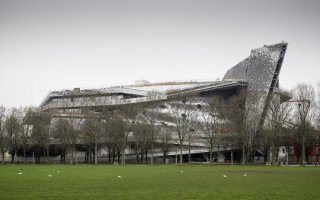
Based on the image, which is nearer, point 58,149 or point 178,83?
point 58,149

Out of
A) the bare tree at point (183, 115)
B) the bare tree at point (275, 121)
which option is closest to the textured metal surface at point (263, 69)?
the bare tree at point (275, 121)

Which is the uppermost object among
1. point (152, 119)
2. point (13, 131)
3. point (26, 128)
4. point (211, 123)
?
point (152, 119)

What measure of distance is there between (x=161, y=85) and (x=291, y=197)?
88904mm

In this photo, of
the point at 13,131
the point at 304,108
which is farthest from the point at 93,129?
the point at 304,108

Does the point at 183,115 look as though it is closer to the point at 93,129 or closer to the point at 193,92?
the point at 193,92

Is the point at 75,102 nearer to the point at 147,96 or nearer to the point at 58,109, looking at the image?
the point at 58,109

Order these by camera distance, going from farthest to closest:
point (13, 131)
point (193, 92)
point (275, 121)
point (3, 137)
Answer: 1. point (193, 92)
2. point (13, 131)
3. point (3, 137)
4. point (275, 121)

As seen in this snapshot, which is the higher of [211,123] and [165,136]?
[211,123]

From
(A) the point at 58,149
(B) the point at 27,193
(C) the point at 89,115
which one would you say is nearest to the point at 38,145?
(A) the point at 58,149

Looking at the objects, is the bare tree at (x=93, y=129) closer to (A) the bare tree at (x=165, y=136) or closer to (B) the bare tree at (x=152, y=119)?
(B) the bare tree at (x=152, y=119)

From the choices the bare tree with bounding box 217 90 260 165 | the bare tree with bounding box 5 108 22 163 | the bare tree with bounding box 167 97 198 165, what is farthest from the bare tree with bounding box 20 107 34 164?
the bare tree with bounding box 217 90 260 165

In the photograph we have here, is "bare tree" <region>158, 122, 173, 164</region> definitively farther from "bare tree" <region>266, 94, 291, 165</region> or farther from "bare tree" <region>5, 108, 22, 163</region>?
"bare tree" <region>5, 108, 22, 163</region>

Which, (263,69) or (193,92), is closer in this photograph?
(263,69)

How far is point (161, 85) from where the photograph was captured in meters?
107
